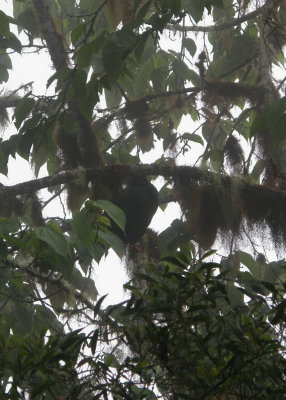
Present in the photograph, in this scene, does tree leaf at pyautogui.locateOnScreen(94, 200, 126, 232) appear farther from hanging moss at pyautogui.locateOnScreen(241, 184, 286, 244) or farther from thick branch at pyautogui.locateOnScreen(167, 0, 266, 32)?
thick branch at pyautogui.locateOnScreen(167, 0, 266, 32)

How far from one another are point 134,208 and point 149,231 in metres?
0.28

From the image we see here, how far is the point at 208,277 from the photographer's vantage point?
2031 mm

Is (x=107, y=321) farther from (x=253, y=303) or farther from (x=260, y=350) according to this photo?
(x=260, y=350)

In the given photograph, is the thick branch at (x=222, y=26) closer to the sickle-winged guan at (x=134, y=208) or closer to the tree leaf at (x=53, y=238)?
A: the sickle-winged guan at (x=134, y=208)

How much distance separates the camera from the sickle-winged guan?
3199 mm

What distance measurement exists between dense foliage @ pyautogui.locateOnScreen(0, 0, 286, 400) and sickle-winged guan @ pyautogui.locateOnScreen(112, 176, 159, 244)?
0.06 meters

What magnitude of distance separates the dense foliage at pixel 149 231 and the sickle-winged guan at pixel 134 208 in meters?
0.06

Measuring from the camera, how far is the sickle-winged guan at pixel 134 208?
3199 millimetres

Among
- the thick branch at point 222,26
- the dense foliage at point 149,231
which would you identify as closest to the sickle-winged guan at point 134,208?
the dense foliage at point 149,231

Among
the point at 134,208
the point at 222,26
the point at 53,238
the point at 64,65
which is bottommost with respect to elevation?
the point at 53,238

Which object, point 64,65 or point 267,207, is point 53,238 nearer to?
point 267,207

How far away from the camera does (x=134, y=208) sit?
3.22m

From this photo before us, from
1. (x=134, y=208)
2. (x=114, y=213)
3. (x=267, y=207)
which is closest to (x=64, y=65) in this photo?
(x=134, y=208)

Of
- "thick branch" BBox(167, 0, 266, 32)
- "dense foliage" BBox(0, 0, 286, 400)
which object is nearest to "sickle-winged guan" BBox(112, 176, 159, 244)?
"dense foliage" BBox(0, 0, 286, 400)
